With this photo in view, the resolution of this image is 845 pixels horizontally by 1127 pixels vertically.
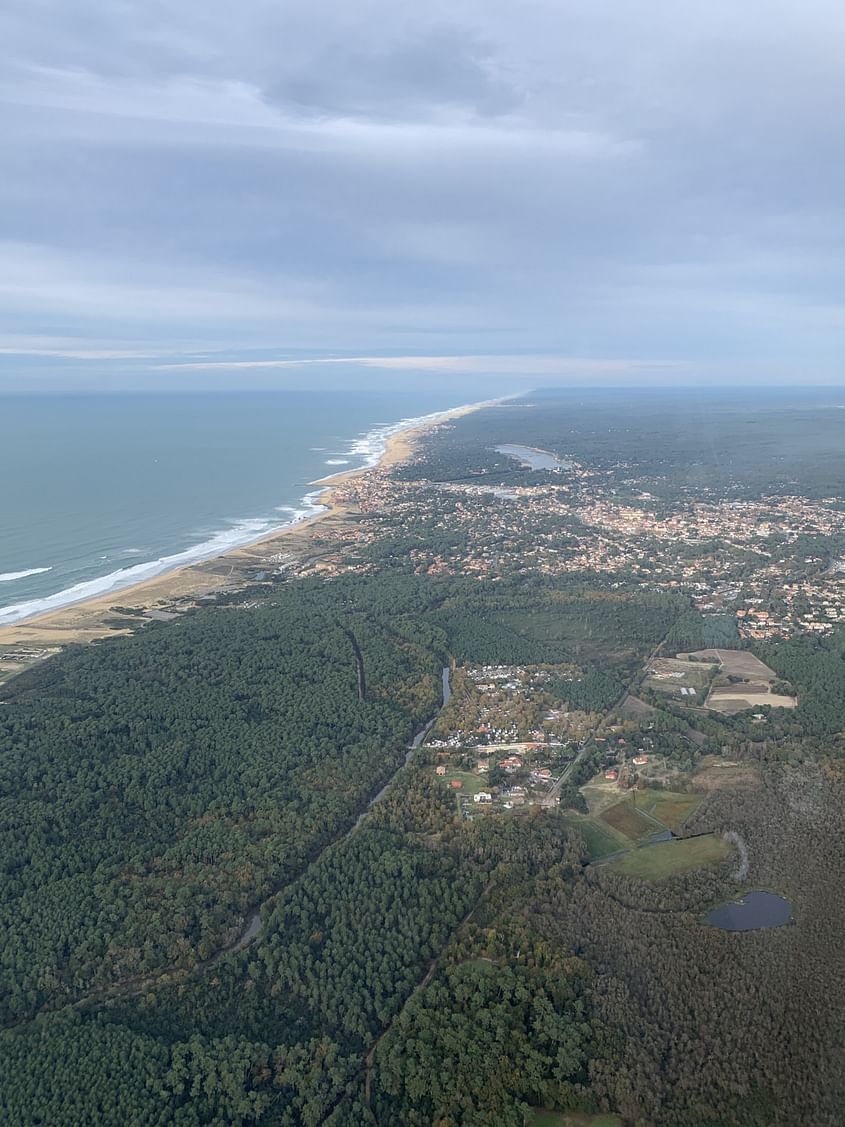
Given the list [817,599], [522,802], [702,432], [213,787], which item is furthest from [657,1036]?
[702,432]

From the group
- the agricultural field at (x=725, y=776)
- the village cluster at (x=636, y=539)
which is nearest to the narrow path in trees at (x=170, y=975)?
the agricultural field at (x=725, y=776)

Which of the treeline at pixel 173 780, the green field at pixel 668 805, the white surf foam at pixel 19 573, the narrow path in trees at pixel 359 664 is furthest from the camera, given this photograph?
the white surf foam at pixel 19 573

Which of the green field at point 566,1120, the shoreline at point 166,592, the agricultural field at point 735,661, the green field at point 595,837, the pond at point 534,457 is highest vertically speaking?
the pond at point 534,457

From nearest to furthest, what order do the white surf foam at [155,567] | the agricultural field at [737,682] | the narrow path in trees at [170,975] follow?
the narrow path in trees at [170,975] → the agricultural field at [737,682] → the white surf foam at [155,567]

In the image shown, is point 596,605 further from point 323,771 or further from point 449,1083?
point 449,1083

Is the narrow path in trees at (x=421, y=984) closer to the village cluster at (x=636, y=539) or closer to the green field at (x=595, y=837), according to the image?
the green field at (x=595, y=837)

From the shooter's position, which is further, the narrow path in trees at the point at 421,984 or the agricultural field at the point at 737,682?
the agricultural field at the point at 737,682

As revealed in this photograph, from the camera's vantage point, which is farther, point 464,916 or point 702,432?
point 702,432

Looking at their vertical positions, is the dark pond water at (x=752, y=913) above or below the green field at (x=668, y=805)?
above

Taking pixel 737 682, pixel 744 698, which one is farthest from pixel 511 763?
pixel 737 682
